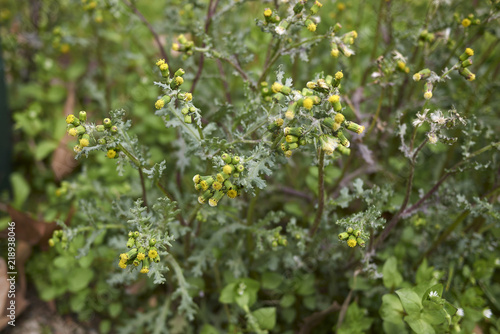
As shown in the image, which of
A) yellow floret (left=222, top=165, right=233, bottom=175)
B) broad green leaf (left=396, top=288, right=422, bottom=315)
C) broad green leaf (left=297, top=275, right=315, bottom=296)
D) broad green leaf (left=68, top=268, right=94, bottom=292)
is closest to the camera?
yellow floret (left=222, top=165, right=233, bottom=175)

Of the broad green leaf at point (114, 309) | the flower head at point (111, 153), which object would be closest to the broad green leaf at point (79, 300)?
the broad green leaf at point (114, 309)

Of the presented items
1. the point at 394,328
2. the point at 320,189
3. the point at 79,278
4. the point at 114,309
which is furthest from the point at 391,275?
the point at 79,278

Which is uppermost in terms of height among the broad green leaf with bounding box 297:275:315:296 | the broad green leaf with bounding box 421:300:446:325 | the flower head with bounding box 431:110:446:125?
the flower head with bounding box 431:110:446:125

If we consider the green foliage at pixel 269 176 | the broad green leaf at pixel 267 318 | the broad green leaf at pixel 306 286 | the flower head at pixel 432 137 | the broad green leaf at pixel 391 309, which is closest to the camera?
the flower head at pixel 432 137

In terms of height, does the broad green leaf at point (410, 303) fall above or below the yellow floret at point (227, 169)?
below

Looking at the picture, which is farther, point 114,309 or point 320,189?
point 114,309

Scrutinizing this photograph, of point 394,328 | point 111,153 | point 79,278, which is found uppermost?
point 111,153

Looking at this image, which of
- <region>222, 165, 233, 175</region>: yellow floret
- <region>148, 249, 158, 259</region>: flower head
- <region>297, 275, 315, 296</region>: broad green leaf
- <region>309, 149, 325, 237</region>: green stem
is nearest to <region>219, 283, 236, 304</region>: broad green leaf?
<region>297, 275, 315, 296</region>: broad green leaf

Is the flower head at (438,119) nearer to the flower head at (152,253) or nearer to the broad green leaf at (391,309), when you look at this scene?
the broad green leaf at (391,309)

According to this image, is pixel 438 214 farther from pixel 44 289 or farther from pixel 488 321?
pixel 44 289

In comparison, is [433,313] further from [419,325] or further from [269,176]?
[269,176]

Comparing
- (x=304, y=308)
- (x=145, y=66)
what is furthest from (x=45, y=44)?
(x=304, y=308)

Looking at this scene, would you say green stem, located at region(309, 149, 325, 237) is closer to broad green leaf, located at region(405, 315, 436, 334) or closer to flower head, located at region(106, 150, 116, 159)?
broad green leaf, located at region(405, 315, 436, 334)

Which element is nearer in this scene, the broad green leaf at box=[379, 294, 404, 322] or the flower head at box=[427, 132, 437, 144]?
the flower head at box=[427, 132, 437, 144]
